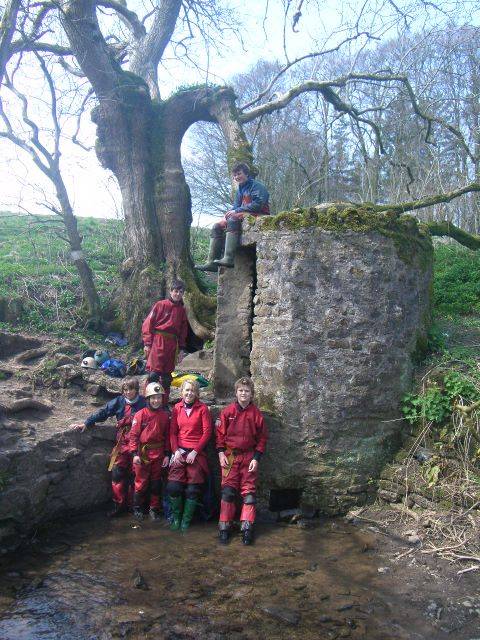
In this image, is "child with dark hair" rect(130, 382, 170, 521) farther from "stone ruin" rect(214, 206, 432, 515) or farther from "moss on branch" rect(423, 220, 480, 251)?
"moss on branch" rect(423, 220, 480, 251)

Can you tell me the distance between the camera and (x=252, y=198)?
295 inches

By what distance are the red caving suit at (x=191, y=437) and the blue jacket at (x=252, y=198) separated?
272 centimetres

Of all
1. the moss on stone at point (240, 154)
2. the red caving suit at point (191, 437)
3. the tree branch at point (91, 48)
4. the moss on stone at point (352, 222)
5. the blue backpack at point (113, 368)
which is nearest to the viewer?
the red caving suit at point (191, 437)

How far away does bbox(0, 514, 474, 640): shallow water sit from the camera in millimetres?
4152

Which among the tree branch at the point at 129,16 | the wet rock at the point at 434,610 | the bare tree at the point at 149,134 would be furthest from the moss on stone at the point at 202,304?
the tree branch at the point at 129,16

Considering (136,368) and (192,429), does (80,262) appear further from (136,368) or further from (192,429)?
(192,429)

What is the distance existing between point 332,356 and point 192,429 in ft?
5.98

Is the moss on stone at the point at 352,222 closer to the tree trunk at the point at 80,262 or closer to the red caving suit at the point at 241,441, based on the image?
the red caving suit at the point at 241,441

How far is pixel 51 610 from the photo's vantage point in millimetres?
4328

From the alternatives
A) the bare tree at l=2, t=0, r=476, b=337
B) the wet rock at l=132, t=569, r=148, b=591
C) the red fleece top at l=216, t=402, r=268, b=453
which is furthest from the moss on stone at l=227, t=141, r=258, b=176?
the wet rock at l=132, t=569, r=148, b=591

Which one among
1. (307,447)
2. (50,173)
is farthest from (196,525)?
(50,173)

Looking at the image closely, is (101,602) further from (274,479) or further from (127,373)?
(127,373)

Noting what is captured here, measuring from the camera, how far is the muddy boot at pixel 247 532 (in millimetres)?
5781

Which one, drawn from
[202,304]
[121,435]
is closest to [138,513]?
[121,435]
